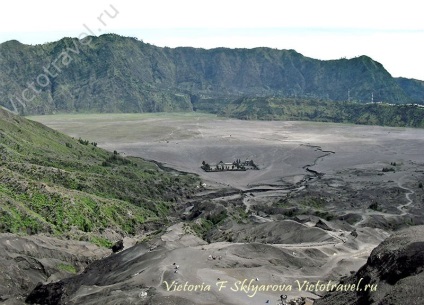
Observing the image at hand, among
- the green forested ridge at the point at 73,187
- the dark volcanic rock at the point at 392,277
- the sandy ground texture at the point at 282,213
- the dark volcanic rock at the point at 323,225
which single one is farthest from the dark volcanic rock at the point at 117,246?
the dark volcanic rock at the point at 392,277

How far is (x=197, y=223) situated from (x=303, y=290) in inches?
1562

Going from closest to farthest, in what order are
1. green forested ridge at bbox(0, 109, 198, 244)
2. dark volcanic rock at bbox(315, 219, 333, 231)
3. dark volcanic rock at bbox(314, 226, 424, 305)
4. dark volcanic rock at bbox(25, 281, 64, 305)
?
1. dark volcanic rock at bbox(314, 226, 424, 305)
2. dark volcanic rock at bbox(25, 281, 64, 305)
3. green forested ridge at bbox(0, 109, 198, 244)
4. dark volcanic rock at bbox(315, 219, 333, 231)

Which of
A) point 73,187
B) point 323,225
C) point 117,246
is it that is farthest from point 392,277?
point 73,187

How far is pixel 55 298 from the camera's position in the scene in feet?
165

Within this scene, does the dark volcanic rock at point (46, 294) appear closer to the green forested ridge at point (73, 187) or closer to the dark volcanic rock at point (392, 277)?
the green forested ridge at point (73, 187)

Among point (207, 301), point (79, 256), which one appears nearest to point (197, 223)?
point (79, 256)

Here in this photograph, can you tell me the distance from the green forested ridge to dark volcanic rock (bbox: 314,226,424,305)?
43.1 m

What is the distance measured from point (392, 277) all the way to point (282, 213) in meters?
58.6

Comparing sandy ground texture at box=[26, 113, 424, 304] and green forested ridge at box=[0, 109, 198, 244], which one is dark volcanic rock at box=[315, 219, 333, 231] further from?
green forested ridge at box=[0, 109, 198, 244]

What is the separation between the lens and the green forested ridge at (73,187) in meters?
73.9

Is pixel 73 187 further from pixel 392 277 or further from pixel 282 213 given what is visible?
pixel 392 277

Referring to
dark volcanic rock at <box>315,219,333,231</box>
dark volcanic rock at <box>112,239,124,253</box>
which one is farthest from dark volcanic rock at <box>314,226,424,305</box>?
dark volcanic rock at <box>112,239,124,253</box>

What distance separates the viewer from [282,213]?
322 ft

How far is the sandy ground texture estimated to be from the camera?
48.6 meters
